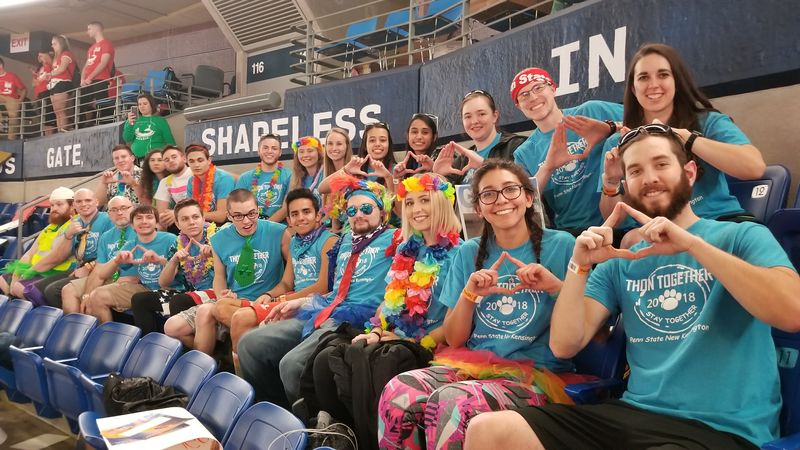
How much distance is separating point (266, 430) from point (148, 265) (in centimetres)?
259

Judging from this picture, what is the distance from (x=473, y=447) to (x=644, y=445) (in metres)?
0.39

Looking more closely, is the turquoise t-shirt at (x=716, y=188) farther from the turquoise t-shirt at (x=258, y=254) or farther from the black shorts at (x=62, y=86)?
the black shorts at (x=62, y=86)

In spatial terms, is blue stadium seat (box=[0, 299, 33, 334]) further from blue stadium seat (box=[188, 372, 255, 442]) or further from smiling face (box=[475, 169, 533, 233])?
smiling face (box=[475, 169, 533, 233])

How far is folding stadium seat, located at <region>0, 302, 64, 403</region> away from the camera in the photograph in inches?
156

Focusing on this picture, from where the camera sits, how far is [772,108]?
2590 mm

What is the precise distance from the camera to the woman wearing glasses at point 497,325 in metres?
1.79

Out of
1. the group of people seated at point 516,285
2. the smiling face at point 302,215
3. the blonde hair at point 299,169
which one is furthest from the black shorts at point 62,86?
the smiling face at point 302,215

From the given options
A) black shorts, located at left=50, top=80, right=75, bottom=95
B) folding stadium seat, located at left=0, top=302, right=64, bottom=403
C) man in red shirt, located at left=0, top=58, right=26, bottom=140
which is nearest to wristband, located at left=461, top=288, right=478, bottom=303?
folding stadium seat, located at left=0, top=302, right=64, bottom=403

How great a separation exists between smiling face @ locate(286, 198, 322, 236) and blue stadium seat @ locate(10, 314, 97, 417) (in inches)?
55.8

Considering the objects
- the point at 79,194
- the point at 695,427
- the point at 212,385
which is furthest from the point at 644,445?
the point at 79,194

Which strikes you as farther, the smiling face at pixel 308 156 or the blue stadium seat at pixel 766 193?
the smiling face at pixel 308 156

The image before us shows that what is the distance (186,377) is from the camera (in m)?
2.70

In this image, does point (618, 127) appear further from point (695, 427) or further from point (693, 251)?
point (695, 427)

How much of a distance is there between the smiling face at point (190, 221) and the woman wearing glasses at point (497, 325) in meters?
2.42
